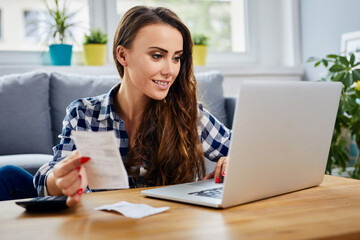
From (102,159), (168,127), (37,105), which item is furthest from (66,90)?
(102,159)

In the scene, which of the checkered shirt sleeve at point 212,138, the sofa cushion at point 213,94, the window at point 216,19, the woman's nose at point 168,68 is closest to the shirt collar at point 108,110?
the woman's nose at point 168,68

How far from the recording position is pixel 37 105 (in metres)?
2.16

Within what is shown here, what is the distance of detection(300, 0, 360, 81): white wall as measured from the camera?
2.55 meters

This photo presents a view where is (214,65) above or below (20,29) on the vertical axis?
below

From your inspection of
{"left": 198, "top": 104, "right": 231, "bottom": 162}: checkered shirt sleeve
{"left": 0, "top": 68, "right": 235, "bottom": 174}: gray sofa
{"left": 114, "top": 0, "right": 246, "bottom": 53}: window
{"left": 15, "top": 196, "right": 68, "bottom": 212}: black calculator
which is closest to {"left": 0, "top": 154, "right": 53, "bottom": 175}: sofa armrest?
{"left": 0, "top": 68, "right": 235, "bottom": 174}: gray sofa

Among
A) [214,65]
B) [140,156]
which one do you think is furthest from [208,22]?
[140,156]

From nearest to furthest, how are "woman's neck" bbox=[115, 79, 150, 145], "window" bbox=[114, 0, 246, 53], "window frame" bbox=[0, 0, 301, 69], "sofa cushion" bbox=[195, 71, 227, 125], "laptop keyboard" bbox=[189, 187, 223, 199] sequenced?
"laptop keyboard" bbox=[189, 187, 223, 199]
"woman's neck" bbox=[115, 79, 150, 145]
"sofa cushion" bbox=[195, 71, 227, 125]
"window frame" bbox=[0, 0, 301, 69]
"window" bbox=[114, 0, 246, 53]

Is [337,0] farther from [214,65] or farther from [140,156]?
[140,156]

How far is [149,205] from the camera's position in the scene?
2.88 ft

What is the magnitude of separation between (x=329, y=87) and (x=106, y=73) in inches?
73.1

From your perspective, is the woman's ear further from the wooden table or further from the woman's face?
the wooden table

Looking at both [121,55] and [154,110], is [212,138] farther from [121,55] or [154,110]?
[121,55]

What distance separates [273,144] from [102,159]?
0.34 metres

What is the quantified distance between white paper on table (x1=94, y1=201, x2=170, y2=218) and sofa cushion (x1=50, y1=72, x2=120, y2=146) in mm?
1397
